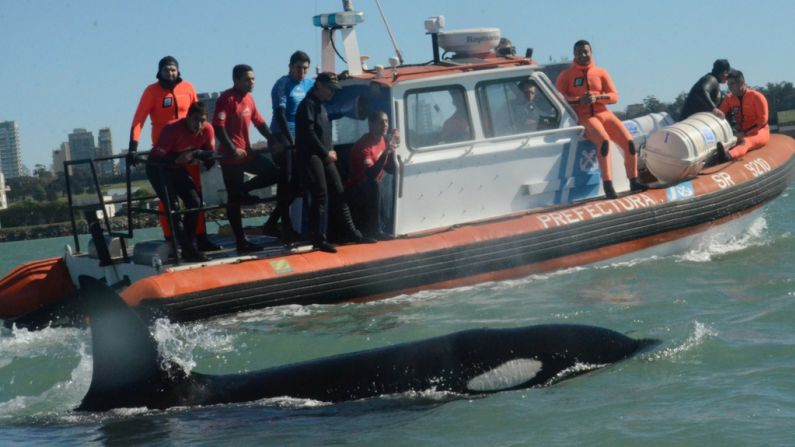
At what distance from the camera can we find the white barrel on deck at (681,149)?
43.6 feet

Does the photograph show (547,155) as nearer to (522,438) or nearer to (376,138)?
(376,138)

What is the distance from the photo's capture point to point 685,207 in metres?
13.0

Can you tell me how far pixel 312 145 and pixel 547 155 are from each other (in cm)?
290

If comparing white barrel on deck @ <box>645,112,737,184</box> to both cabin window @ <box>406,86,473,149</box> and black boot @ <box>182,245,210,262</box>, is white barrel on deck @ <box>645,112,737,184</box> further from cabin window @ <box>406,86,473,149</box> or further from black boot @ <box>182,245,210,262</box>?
black boot @ <box>182,245,210,262</box>

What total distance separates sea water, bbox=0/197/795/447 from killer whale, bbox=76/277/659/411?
77mm

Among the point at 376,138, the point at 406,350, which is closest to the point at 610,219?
the point at 376,138

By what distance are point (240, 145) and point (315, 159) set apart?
0.97 metres

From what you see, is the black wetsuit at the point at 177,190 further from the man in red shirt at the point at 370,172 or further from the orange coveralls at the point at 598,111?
the orange coveralls at the point at 598,111

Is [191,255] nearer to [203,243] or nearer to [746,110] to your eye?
[203,243]

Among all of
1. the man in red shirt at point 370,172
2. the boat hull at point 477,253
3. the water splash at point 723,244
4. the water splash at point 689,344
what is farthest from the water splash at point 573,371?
the water splash at point 723,244

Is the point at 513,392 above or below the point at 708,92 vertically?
below

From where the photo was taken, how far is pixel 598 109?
13039mm

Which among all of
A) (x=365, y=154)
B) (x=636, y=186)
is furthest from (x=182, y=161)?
(x=636, y=186)

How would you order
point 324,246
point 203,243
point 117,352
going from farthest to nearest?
point 203,243, point 324,246, point 117,352
